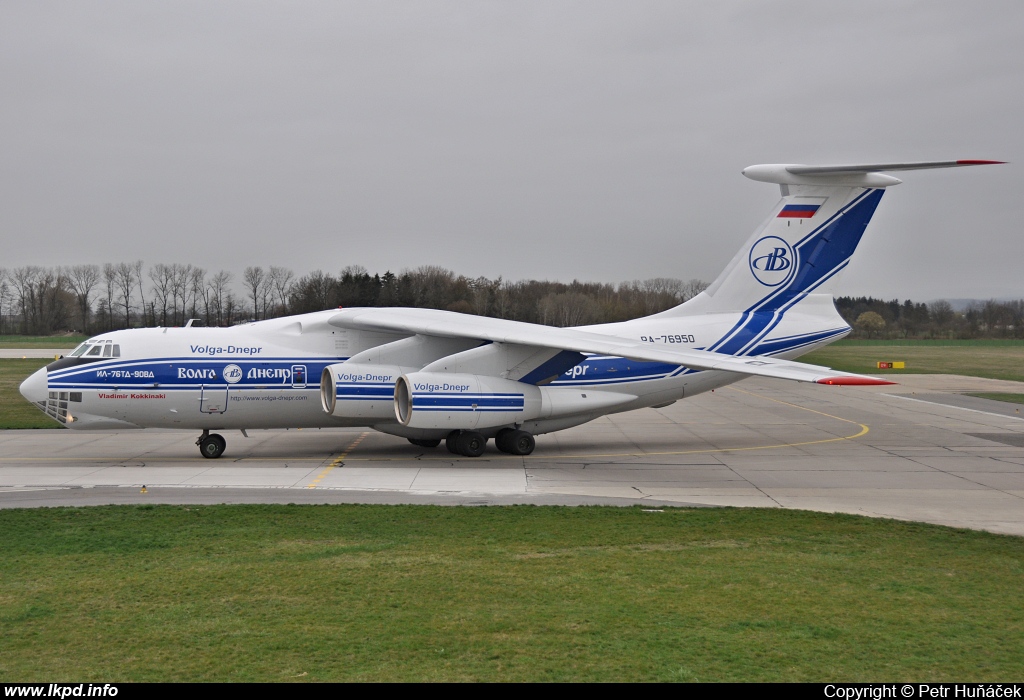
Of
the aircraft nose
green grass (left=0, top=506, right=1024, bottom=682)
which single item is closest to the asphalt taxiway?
the aircraft nose

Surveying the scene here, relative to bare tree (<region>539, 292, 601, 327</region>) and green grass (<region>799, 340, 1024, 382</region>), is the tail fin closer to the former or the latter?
bare tree (<region>539, 292, 601, 327</region>)

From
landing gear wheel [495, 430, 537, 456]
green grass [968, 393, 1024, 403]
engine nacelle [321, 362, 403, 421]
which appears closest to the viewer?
engine nacelle [321, 362, 403, 421]

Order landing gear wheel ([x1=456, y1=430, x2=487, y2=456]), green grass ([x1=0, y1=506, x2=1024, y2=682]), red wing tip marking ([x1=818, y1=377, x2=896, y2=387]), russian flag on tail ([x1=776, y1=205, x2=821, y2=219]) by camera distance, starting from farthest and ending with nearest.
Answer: russian flag on tail ([x1=776, y1=205, x2=821, y2=219]) < landing gear wheel ([x1=456, y1=430, x2=487, y2=456]) < red wing tip marking ([x1=818, y1=377, x2=896, y2=387]) < green grass ([x1=0, y1=506, x2=1024, y2=682])

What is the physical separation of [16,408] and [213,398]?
14.1 m

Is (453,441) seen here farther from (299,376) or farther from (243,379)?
(243,379)

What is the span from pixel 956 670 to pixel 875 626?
1.07 m

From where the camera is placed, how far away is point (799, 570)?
9391 mm

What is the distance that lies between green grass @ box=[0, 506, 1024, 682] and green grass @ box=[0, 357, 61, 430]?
46.4 feet

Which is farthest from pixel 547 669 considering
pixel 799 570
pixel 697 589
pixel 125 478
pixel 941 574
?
pixel 125 478

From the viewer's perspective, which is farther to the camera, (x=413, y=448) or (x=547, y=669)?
(x=413, y=448)

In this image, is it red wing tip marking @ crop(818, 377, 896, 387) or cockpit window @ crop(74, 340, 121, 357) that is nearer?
red wing tip marking @ crop(818, 377, 896, 387)

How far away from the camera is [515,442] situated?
19594 mm

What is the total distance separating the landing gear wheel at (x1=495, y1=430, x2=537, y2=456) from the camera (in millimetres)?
19609
